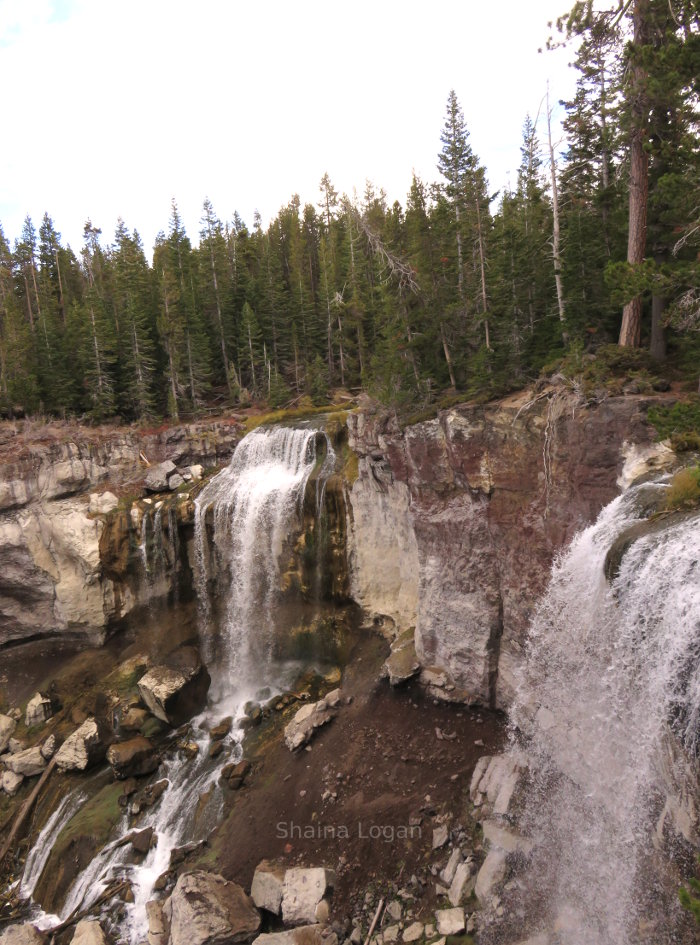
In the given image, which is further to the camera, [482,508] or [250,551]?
[250,551]

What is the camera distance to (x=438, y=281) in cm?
2155

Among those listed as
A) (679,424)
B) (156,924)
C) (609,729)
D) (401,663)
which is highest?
(679,424)

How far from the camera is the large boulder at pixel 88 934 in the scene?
41.0 feet

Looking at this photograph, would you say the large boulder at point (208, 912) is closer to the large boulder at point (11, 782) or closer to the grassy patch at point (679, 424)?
the large boulder at point (11, 782)

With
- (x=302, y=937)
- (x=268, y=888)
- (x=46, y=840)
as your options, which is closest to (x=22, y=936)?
(x=46, y=840)

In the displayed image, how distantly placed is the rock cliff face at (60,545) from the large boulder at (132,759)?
23.4 feet

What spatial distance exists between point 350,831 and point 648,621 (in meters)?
10.4

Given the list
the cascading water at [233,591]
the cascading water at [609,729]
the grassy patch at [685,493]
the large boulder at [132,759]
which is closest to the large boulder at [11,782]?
the cascading water at [233,591]

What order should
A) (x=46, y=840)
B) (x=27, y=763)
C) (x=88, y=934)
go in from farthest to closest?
(x=27, y=763) → (x=46, y=840) → (x=88, y=934)

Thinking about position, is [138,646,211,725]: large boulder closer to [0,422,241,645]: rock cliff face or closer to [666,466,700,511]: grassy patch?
[0,422,241,645]: rock cliff face

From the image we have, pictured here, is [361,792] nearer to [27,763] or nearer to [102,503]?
[27,763]

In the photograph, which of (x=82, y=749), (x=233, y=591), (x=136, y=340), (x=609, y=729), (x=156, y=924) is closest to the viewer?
(x=609, y=729)

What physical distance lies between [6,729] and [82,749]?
17.8 ft

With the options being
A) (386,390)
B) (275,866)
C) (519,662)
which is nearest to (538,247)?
(386,390)
